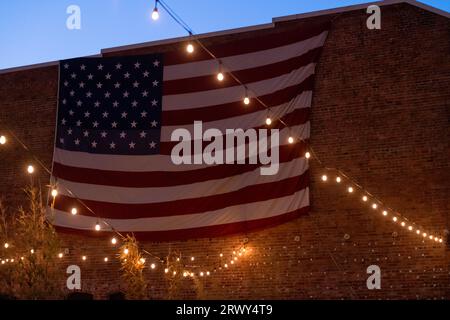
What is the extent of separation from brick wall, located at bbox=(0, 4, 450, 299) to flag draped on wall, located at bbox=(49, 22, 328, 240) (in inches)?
15.5

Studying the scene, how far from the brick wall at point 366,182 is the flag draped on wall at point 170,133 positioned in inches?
15.5

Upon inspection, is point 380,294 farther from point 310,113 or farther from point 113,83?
point 113,83

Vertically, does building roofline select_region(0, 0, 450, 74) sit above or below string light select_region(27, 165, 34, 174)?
above

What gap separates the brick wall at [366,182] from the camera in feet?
37.0

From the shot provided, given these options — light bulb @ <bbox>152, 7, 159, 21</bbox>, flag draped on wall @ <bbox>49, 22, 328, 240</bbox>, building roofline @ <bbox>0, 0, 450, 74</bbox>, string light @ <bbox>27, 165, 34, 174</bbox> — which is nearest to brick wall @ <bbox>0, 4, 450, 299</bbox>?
building roofline @ <bbox>0, 0, 450, 74</bbox>

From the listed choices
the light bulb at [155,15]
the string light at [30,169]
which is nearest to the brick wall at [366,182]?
the string light at [30,169]

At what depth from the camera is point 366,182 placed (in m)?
11.8

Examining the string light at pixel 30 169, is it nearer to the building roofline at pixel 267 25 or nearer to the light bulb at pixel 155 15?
the building roofline at pixel 267 25

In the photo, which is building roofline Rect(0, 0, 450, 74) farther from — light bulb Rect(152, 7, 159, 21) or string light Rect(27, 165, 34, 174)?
light bulb Rect(152, 7, 159, 21)

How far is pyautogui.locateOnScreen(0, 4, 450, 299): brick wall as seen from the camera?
11.3m

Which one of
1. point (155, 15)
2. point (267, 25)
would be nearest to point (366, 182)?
point (267, 25)

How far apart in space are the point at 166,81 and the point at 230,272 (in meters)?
4.37

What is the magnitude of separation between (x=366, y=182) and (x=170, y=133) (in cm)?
423

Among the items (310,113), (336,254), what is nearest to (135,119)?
(310,113)
